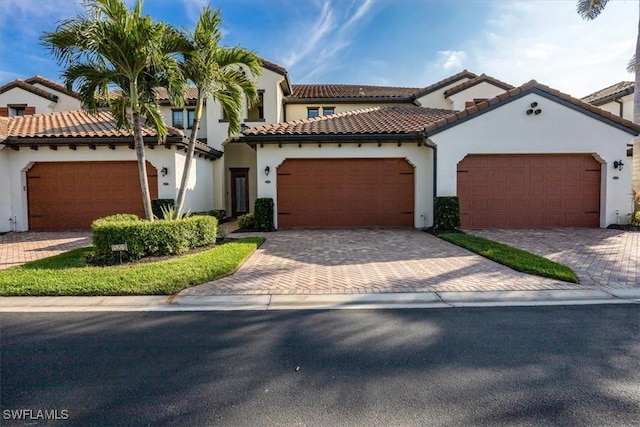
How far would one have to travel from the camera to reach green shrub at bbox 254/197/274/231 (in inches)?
499

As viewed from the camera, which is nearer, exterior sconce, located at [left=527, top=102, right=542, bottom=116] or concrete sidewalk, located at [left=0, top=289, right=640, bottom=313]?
concrete sidewalk, located at [left=0, top=289, right=640, bottom=313]

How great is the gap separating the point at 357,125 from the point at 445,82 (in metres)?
10.8

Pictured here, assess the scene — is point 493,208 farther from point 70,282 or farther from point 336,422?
point 70,282

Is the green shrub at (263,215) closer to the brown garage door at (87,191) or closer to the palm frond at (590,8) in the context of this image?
the brown garage door at (87,191)

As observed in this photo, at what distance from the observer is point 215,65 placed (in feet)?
29.6

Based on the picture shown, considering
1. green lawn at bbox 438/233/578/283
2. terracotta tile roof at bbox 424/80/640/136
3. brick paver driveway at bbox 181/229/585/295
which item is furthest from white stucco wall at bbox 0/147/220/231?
green lawn at bbox 438/233/578/283

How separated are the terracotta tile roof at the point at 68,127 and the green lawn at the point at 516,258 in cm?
1036

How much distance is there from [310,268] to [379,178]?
6.97 metres

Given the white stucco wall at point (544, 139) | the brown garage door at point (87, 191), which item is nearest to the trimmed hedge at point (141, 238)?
the brown garage door at point (87, 191)

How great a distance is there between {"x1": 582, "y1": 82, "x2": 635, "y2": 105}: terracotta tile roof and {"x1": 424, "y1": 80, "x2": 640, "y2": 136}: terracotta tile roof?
1011 cm

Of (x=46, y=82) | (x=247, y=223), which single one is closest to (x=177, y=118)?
(x=247, y=223)

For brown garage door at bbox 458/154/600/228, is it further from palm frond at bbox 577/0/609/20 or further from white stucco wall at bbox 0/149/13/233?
white stucco wall at bbox 0/149/13/233

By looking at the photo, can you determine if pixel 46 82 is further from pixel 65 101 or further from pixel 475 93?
pixel 475 93

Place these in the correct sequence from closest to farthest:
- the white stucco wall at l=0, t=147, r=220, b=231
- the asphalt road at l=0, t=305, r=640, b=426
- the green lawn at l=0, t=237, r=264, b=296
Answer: the asphalt road at l=0, t=305, r=640, b=426 < the green lawn at l=0, t=237, r=264, b=296 < the white stucco wall at l=0, t=147, r=220, b=231
